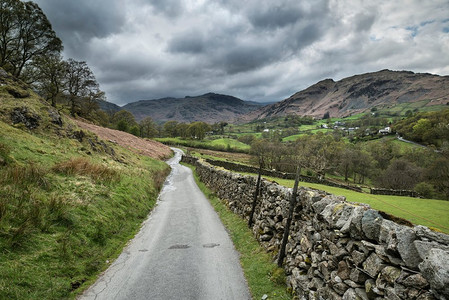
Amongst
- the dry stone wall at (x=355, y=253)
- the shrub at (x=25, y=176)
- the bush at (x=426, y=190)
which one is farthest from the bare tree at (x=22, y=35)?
the bush at (x=426, y=190)

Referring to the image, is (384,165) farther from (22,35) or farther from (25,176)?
(22,35)

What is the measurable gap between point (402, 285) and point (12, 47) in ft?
167

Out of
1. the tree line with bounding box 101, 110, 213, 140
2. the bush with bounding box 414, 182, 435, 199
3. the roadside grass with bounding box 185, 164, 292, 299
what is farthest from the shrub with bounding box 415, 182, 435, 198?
the tree line with bounding box 101, 110, 213, 140

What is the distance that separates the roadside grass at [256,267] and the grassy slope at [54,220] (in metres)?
5.30

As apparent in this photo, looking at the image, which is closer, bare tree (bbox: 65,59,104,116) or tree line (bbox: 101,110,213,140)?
bare tree (bbox: 65,59,104,116)

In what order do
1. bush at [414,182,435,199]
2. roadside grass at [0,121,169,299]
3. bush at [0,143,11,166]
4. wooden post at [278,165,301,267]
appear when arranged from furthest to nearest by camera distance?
bush at [414,182,435,199] < bush at [0,143,11,166] < wooden post at [278,165,301,267] < roadside grass at [0,121,169,299]

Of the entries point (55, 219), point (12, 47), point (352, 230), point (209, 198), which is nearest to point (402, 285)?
point (352, 230)

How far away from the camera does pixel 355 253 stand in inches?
188

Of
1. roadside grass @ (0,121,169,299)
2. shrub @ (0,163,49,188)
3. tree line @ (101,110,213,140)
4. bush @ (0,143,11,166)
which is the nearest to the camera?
roadside grass @ (0,121,169,299)

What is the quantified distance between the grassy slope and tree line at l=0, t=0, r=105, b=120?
95.2 feet

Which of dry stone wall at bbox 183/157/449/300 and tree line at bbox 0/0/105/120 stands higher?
tree line at bbox 0/0/105/120

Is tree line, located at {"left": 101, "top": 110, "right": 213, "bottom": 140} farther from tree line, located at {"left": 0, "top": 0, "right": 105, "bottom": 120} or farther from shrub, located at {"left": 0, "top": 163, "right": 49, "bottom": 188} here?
shrub, located at {"left": 0, "top": 163, "right": 49, "bottom": 188}

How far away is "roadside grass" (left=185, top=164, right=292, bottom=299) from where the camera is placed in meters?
6.96

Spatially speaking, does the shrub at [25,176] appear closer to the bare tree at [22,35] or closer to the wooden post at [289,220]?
the wooden post at [289,220]
